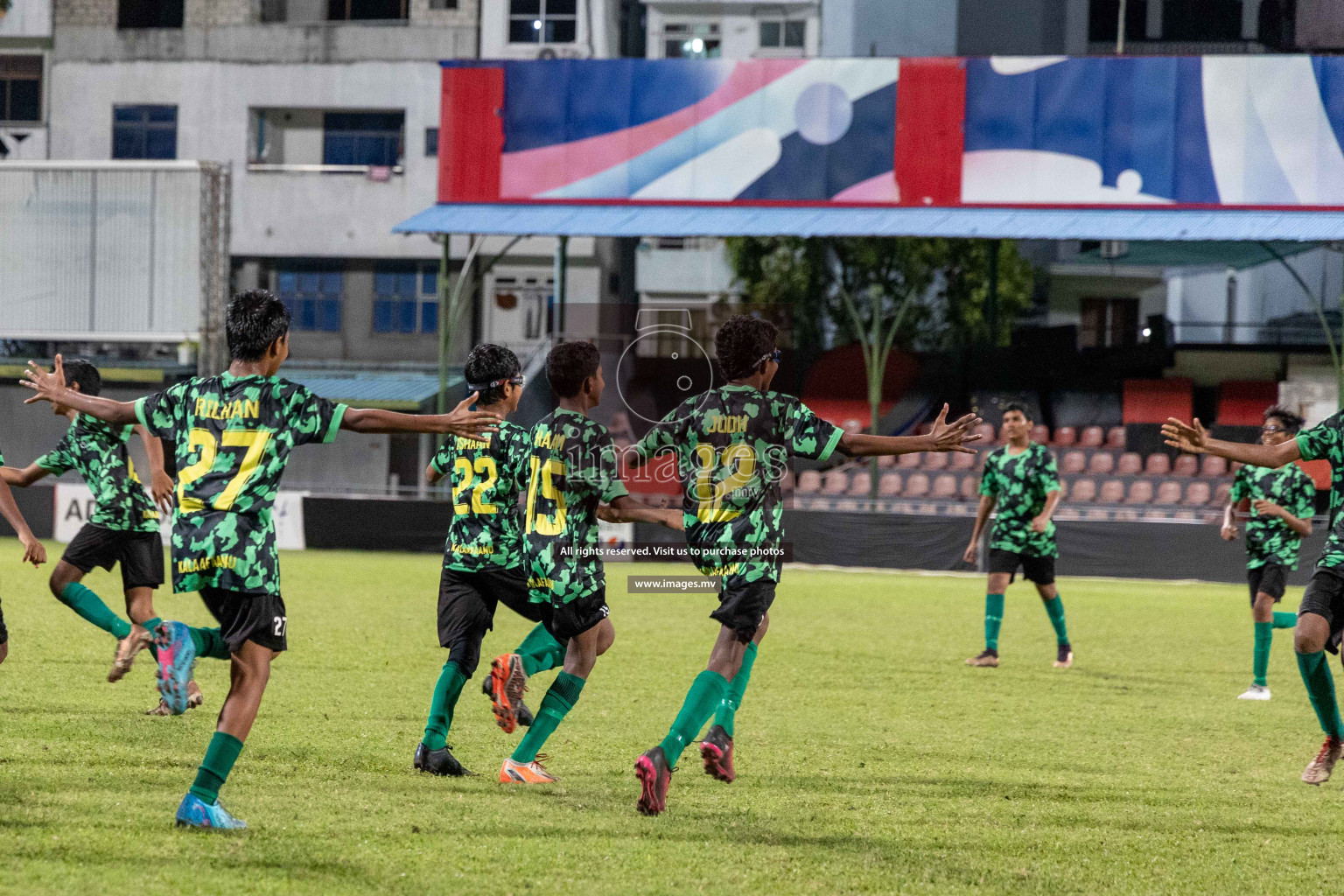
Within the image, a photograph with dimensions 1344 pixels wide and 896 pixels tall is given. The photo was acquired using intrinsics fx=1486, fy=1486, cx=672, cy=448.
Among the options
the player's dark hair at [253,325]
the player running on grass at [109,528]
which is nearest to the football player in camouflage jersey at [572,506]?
the player's dark hair at [253,325]

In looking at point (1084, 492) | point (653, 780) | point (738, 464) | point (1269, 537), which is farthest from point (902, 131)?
point (653, 780)

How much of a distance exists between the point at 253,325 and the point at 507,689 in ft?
6.83

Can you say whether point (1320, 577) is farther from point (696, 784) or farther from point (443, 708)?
point (443, 708)

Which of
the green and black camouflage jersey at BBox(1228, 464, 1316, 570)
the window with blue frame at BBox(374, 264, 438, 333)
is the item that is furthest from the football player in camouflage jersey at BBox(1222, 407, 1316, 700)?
the window with blue frame at BBox(374, 264, 438, 333)

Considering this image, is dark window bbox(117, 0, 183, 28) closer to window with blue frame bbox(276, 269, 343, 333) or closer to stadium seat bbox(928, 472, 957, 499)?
window with blue frame bbox(276, 269, 343, 333)

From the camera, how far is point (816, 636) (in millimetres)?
14391

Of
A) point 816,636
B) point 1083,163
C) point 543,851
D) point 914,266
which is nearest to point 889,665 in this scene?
point 816,636

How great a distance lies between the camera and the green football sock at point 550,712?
654 cm

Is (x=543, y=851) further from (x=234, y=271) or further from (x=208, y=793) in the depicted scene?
(x=234, y=271)

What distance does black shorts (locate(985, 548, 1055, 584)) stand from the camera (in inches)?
487

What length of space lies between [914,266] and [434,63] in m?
14.7

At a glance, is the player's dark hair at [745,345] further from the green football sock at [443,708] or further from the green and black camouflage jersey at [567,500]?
the green football sock at [443,708]

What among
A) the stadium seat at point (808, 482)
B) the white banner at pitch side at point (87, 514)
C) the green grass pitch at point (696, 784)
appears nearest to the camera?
the green grass pitch at point (696, 784)

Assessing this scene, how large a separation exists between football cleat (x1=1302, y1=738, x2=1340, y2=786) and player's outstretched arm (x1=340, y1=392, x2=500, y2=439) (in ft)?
15.2
